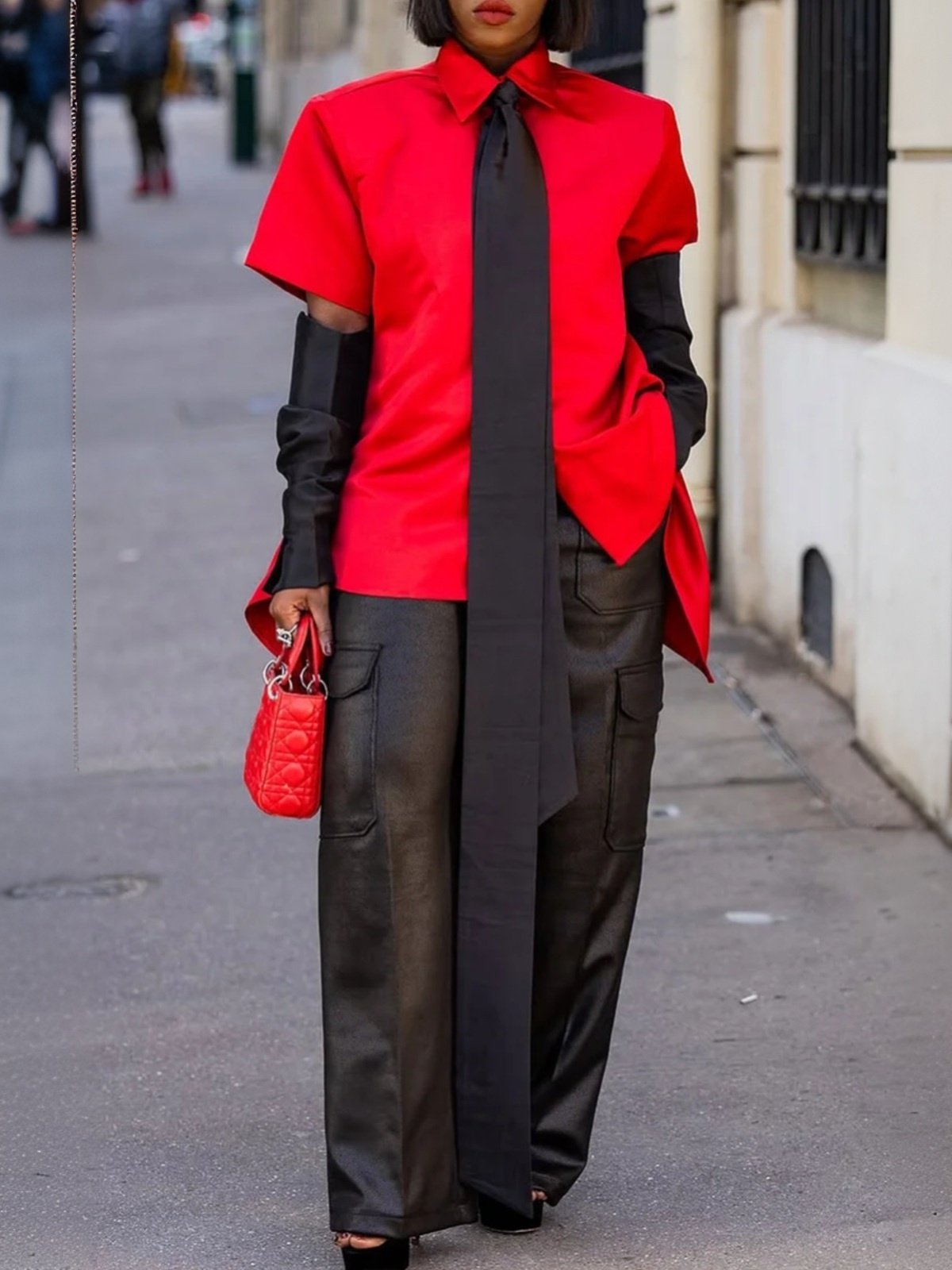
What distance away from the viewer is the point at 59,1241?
13.0 feet

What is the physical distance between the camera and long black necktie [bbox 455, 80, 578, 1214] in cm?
349

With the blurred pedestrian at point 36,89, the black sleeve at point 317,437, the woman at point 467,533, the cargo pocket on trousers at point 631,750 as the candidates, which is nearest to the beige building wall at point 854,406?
the cargo pocket on trousers at point 631,750

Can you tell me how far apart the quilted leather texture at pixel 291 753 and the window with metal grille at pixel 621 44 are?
6.69m

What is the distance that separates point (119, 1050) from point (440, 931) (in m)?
1.41

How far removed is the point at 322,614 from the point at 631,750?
1.70ft

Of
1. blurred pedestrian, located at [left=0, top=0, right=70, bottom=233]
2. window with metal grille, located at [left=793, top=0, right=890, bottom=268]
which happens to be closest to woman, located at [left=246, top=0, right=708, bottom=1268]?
window with metal grille, located at [left=793, top=0, right=890, bottom=268]

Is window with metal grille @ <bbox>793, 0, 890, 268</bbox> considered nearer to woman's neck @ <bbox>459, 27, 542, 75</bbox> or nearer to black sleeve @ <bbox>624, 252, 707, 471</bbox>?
black sleeve @ <bbox>624, 252, 707, 471</bbox>

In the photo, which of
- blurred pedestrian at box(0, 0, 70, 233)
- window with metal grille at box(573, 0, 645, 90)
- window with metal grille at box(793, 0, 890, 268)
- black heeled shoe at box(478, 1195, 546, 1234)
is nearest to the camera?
black heeled shoe at box(478, 1195, 546, 1234)

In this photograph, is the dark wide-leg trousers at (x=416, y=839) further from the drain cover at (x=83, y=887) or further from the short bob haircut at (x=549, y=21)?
the drain cover at (x=83, y=887)

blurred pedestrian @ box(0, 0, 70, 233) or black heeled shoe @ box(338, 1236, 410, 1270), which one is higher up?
blurred pedestrian @ box(0, 0, 70, 233)

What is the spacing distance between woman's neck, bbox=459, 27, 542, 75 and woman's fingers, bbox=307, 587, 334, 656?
792mm

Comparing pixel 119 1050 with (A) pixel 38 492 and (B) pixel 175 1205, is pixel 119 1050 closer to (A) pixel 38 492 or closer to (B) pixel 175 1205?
(B) pixel 175 1205

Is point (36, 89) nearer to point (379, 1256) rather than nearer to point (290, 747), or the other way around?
point (290, 747)

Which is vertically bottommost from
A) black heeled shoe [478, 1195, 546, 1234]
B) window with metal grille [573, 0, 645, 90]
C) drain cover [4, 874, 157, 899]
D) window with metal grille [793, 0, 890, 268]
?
drain cover [4, 874, 157, 899]
